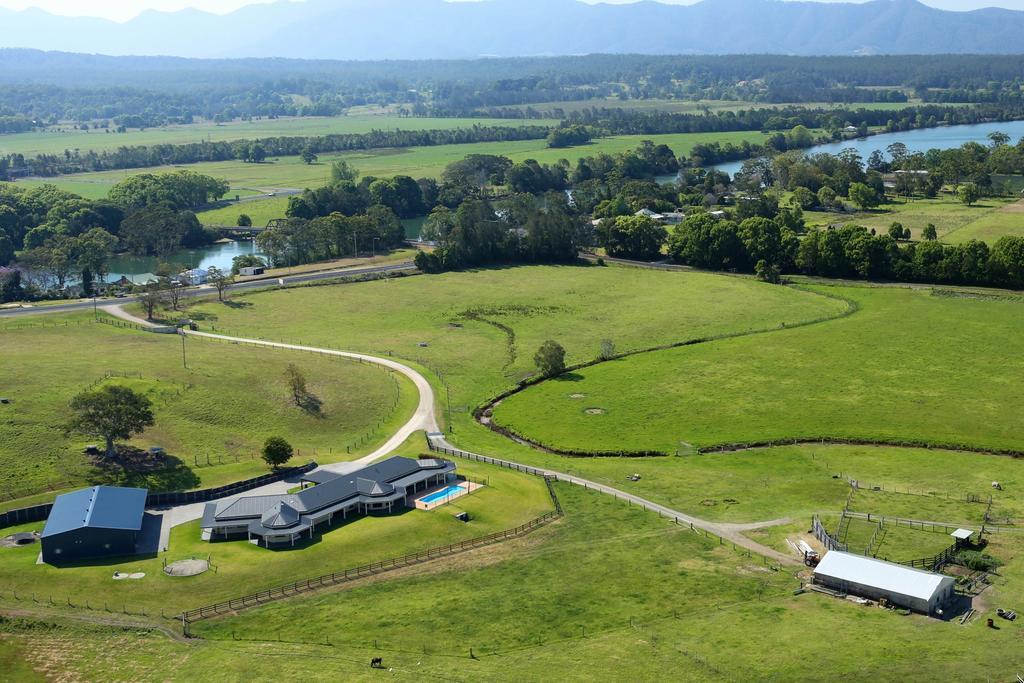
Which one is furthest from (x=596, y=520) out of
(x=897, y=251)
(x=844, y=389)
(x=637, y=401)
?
(x=897, y=251)

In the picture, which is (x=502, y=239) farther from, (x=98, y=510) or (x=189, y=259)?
(x=98, y=510)

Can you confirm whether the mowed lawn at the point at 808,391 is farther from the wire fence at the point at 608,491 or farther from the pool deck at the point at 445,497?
the pool deck at the point at 445,497

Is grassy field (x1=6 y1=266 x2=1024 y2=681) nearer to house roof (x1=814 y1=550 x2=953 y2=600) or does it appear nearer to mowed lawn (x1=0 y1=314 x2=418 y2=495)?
house roof (x1=814 y1=550 x2=953 y2=600)

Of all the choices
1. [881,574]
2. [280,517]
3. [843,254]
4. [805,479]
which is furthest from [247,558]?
[843,254]

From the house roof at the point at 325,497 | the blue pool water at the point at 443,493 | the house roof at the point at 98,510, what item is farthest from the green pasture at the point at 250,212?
the blue pool water at the point at 443,493

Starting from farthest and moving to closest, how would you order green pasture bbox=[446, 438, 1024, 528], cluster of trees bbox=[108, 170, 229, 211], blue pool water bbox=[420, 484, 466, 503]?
cluster of trees bbox=[108, 170, 229, 211]
blue pool water bbox=[420, 484, 466, 503]
green pasture bbox=[446, 438, 1024, 528]

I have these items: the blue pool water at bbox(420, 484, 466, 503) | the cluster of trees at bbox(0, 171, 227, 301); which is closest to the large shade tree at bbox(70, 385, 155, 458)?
the blue pool water at bbox(420, 484, 466, 503)
